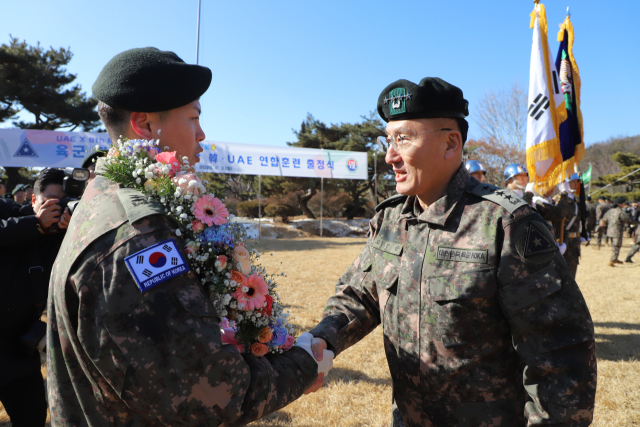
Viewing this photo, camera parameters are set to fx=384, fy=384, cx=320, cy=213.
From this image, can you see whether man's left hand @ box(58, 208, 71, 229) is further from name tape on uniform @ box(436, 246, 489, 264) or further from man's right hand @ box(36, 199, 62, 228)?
name tape on uniform @ box(436, 246, 489, 264)

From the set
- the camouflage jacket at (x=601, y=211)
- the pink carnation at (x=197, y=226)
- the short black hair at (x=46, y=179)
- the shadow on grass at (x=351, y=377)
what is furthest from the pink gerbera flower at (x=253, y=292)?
the camouflage jacket at (x=601, y=211)

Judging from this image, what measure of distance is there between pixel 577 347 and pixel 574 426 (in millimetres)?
295

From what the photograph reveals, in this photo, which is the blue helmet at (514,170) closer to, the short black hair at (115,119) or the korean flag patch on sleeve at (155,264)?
the short black hair at (115,119)

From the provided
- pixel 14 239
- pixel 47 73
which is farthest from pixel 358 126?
pixel 14 239

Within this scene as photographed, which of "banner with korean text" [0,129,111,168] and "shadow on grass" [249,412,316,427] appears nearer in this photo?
"shadow on grass" [249,412,316,427]

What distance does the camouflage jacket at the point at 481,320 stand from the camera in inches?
59.4

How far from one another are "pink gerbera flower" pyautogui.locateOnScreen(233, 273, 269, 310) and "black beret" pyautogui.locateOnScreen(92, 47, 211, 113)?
704 millimetres

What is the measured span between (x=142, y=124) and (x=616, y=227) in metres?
16.6

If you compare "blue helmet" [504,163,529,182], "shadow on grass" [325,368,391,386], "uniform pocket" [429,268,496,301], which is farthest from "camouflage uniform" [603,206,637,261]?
"uniform pocket" [429,268,496,301]

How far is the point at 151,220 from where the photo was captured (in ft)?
3.85

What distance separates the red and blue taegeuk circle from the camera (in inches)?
42.7

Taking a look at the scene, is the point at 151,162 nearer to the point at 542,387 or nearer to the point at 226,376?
the point at 226,376

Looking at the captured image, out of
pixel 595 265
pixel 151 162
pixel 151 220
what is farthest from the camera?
pixel 595 265

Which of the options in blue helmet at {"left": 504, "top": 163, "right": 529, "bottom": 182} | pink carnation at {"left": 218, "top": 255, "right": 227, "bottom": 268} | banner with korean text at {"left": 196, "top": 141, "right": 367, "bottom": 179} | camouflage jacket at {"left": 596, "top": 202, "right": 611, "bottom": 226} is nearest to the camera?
pink carnation at {"left": 218, "top": 255, "right": 227, "bottom": 268}
